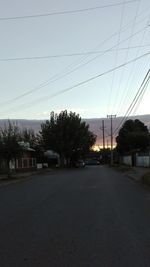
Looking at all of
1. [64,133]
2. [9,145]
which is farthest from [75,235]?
[64,133]

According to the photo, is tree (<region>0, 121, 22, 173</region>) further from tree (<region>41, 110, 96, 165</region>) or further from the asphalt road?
tree (<region>41, 110, 96, 165</region>)

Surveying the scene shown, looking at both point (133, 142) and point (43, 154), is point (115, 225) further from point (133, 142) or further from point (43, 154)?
point (133, 142)

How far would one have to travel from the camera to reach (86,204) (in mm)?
18297

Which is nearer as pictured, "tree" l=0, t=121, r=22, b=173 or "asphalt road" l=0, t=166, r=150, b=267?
"asphalt road" l=0, t=166, r=150, b=267

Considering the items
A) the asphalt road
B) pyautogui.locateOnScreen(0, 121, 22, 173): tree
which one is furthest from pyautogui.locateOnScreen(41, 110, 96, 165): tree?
the asphalt road

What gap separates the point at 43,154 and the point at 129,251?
96072mm

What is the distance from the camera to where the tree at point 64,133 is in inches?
3578

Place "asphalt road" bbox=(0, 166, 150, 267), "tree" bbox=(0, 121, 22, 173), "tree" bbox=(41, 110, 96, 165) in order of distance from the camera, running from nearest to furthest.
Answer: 1. "asphalt road" bbox=(0, 166, 150, 267)
2. "tree" bbox=(0, 121, 22, 173)
3. "tree" bbox=(41, 110, 96, 165)

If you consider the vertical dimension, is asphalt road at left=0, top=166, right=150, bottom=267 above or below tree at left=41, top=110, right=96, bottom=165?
below

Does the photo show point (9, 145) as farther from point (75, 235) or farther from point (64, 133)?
point (64, 133)

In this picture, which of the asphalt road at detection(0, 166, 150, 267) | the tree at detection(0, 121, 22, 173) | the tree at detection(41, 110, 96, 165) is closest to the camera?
the asphalt road at detection(0, 166, 150, 267)

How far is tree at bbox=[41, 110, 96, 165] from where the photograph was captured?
298 feet

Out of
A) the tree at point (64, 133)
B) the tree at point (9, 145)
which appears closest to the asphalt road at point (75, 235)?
the tree at point (9, 145)

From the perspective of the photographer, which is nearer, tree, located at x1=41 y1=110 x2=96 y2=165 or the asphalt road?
the asphalt road
